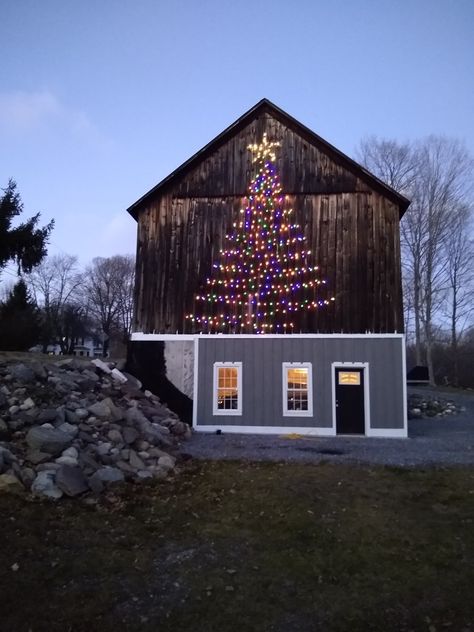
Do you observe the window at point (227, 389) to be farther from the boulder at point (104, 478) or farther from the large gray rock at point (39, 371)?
the boulder at point (104, 478)

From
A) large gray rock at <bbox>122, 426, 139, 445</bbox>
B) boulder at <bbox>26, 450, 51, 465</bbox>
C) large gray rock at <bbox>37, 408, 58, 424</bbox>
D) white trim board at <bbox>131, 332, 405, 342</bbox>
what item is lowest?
boulder at <bbox>26, 450, 51, 465</bbox>

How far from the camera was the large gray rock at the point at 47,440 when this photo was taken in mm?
9047

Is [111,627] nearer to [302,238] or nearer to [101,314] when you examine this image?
[302,238]

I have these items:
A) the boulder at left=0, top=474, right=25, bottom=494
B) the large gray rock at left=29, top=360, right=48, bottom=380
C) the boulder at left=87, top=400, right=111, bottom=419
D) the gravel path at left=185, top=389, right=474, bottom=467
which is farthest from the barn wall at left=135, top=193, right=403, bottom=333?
the boulder at left=0, top=474, right=25, bottom=494

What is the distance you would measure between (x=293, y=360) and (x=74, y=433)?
800 cm

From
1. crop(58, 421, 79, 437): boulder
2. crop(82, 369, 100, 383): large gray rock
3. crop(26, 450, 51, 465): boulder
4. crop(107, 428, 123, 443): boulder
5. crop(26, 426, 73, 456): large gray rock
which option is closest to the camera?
crop(26, 450, 51, 465): boulder

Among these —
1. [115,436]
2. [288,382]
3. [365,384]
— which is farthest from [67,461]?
[365,384]

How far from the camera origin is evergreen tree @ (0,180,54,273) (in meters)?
27.7

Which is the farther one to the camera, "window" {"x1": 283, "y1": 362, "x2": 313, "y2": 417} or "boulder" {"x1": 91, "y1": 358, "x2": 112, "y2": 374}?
"window" {"x1": 283, "y1": 362, "x2": 313, "y2": 417}

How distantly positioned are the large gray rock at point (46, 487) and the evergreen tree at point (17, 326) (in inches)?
1008

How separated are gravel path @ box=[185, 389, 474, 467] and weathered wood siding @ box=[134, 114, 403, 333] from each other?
3.59 metres

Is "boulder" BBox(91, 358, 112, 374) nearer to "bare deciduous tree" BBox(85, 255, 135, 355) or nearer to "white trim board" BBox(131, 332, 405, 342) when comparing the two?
"white trim board" BBox(131, 332, 405, 342)

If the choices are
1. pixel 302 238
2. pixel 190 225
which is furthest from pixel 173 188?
pixel 302 238

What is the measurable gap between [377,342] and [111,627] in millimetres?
12631
